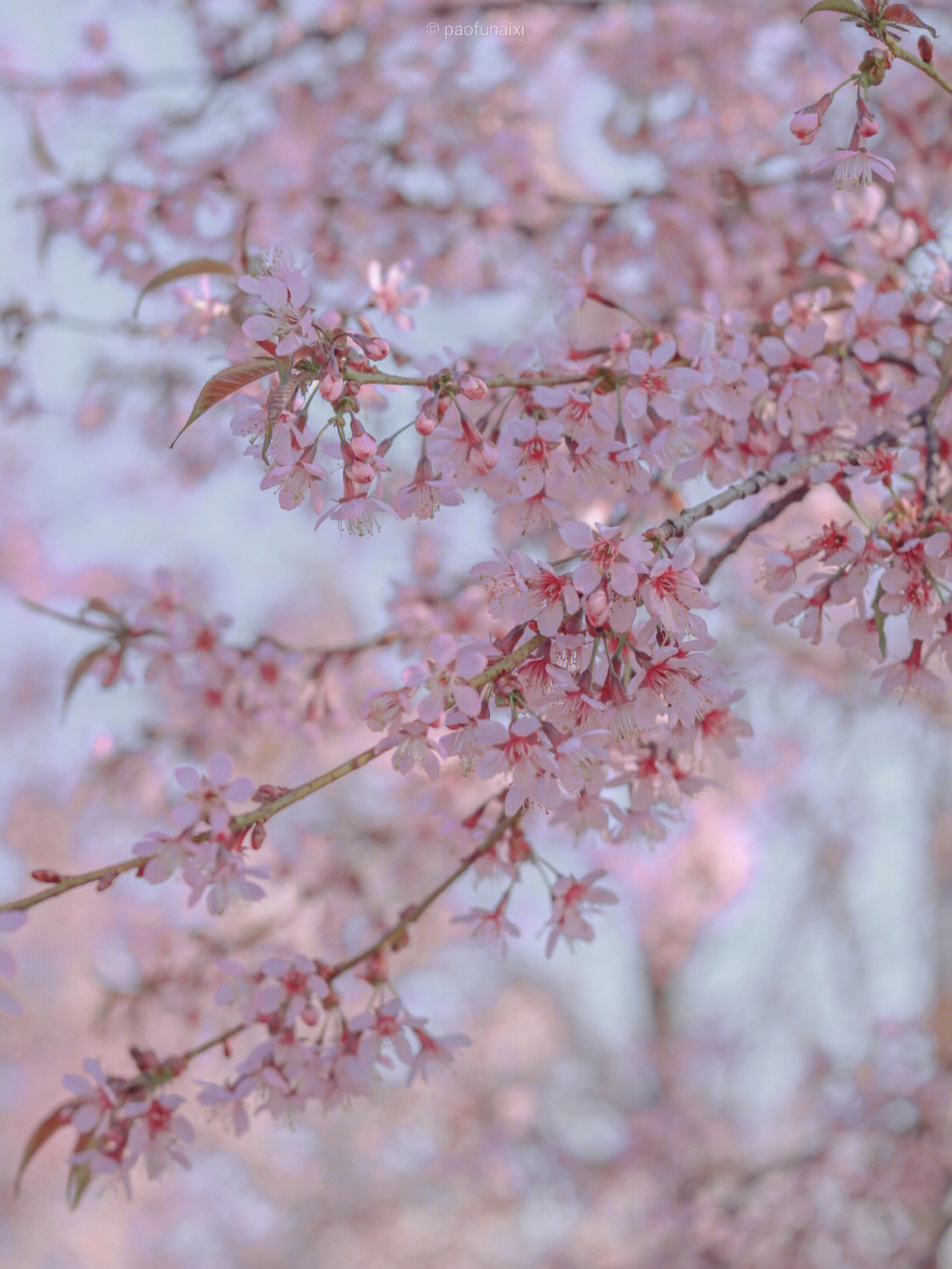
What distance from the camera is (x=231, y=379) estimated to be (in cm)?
77

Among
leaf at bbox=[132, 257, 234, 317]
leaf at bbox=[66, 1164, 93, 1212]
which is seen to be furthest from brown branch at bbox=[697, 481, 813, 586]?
leaf at bbox=[66, 1164, 93, 1212]

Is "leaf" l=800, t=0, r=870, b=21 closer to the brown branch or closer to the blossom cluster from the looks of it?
the brown branch

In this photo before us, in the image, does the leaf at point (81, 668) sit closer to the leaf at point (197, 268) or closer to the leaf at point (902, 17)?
the leaf at point (197, 268)

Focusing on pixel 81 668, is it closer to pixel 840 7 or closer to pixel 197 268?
pixel 197 268

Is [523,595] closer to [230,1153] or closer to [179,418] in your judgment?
[179,418]

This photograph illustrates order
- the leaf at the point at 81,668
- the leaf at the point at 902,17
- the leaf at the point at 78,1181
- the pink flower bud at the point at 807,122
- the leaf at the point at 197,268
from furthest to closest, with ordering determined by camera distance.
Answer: the leaf at the point at 81,668 < the leaf at the point at 197,268 < the leaf at the point at 78,1181 < the pink flower bud at the point at 807,122 < the leaf at the point at 902,17

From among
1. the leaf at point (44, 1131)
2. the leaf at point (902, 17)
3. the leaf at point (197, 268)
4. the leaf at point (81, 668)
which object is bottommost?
the leaf at point (44, 1131)

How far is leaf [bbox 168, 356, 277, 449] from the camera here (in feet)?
2.49

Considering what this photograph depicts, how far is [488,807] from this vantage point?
47.2 inches

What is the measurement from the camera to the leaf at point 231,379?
760 millimetres

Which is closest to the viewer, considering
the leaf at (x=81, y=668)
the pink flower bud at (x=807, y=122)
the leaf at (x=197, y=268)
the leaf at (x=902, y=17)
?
the leaf at (x=902, y=17)

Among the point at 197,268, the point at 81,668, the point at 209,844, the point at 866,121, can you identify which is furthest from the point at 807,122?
the point at 81,668

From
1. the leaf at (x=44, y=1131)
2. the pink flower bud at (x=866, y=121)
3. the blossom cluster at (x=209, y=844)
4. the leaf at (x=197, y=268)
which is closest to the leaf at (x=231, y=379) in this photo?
the blossom cluster at (x=209, y=844)

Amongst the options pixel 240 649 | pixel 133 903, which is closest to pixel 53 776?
pixel 133 903
